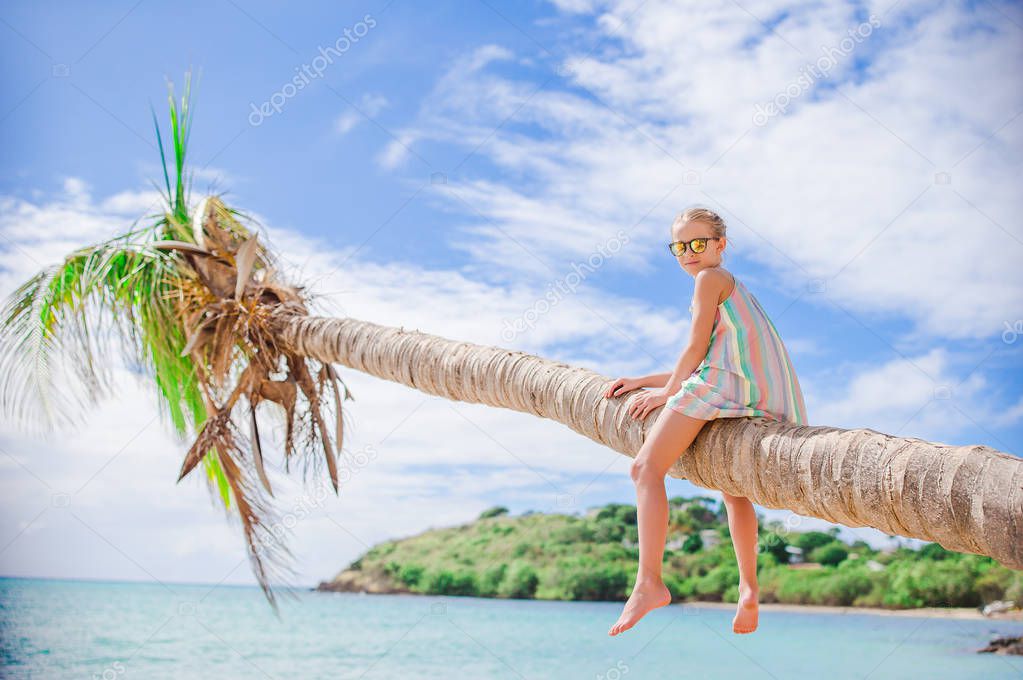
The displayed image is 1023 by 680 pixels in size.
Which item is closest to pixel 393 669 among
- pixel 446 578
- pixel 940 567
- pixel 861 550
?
pixel 446 578

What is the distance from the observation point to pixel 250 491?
21.6 ft

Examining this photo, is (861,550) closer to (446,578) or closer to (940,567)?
(940,567)

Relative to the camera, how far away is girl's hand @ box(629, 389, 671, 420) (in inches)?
140

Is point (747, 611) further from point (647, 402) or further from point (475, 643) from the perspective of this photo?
point (475, 643)

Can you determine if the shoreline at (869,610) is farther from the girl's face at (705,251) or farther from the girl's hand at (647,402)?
the girl's face at (705,251)

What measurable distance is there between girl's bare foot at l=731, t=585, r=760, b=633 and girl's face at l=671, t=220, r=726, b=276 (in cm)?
139

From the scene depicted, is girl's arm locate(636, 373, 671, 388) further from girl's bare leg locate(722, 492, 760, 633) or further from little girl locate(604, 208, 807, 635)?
girl's bare leg locate(722, 492, 760, 633)

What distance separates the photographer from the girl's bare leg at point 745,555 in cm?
357

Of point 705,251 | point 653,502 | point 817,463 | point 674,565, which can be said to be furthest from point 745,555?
point 674,565

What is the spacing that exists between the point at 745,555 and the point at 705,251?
1.32m

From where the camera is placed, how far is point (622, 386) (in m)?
3.88

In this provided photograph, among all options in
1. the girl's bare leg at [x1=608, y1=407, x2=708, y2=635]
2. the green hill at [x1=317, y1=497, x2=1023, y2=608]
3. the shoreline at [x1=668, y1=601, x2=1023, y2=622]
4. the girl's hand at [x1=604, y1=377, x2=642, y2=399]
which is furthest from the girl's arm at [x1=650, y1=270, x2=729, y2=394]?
the shoreline at [x1=668, y1=601, x2=1023, y2=622]

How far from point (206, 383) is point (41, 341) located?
1576mm

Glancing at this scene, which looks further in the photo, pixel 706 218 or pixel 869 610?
pixel 869 610
